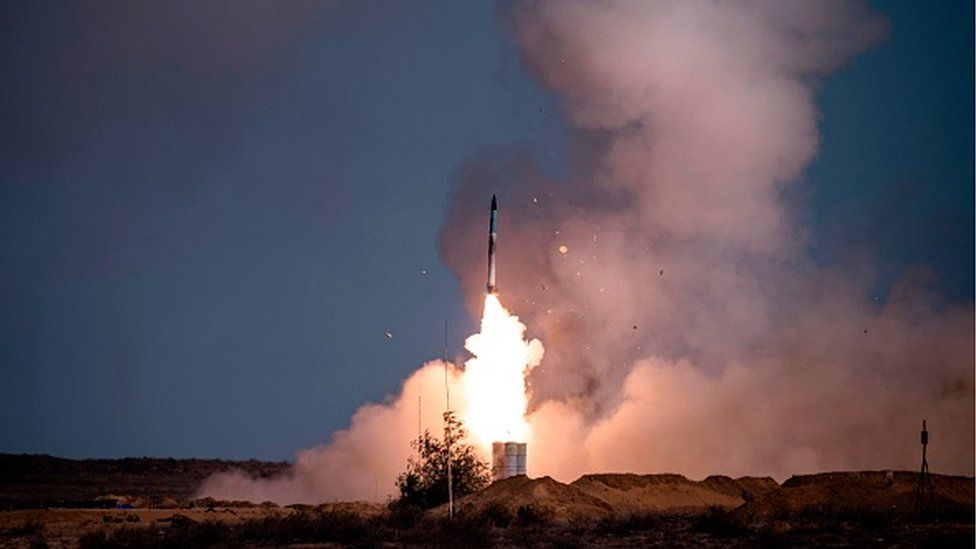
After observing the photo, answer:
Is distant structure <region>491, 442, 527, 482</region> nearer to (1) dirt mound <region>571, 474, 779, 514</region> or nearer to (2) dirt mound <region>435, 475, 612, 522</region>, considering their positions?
(1) dirt mound <region>571, 474, 779, 514</region>

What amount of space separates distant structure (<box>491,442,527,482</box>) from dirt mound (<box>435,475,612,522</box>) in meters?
5.30

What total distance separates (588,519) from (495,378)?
15688mm

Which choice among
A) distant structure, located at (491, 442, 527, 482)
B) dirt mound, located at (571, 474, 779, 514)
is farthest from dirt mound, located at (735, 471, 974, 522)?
distant structure, located at (491, 442, 527, 482)

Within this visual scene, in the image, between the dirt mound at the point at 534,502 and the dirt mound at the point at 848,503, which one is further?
the dirt mound at the point at 534,502

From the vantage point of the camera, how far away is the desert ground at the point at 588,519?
4653 cm

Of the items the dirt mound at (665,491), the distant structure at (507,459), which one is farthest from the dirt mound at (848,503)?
the distant structure at (507,459)

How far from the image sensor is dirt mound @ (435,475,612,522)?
5981 cm

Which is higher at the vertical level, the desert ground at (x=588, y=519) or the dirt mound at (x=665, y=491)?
the dirt mound at (x=665, y=491)

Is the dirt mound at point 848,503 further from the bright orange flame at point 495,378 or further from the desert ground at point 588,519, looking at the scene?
the bright orange flame at point 495,378

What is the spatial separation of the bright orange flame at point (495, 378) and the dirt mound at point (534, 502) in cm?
781

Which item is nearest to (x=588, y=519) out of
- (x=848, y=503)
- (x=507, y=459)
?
(x=848, y=503)

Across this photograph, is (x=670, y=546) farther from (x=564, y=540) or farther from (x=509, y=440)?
(x=509, y=440)

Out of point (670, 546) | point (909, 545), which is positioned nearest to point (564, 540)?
point (670, 546)

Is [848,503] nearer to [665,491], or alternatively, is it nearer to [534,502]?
[534,502]
